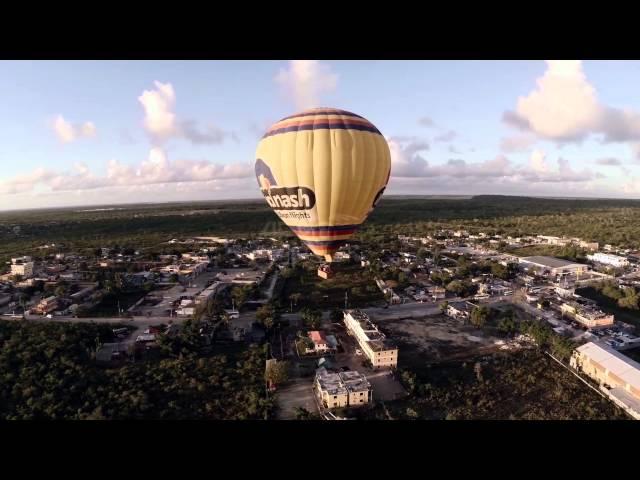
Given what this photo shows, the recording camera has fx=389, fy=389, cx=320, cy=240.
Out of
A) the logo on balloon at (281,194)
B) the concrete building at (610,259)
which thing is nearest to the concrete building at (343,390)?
the logo on balloon at (281,194)

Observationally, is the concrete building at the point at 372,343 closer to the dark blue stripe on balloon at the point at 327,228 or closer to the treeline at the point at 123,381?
the treeline at the point at 123,381

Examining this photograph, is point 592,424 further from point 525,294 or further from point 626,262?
→ point 626,262

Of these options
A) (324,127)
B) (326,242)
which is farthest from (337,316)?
(324,127)

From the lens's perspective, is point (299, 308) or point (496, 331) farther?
point (299, 308)
